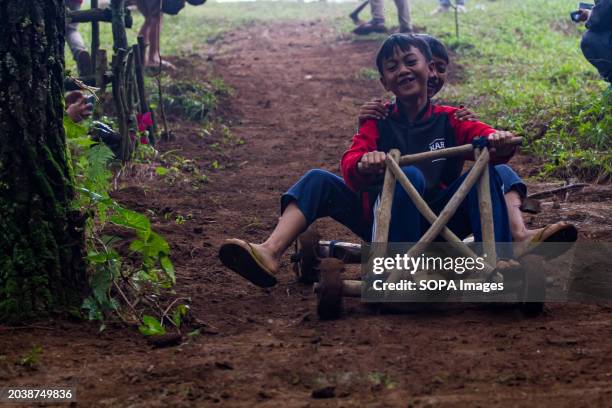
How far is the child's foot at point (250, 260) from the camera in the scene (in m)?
4.00

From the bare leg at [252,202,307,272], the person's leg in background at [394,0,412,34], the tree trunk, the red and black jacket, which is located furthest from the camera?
the person's leg in background at [394,0,412,34]

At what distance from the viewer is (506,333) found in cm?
334

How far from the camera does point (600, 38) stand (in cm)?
737

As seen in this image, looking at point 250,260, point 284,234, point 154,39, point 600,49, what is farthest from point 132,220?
point 154,39

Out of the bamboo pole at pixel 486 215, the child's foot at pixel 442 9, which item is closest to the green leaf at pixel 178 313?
the bamboo pole at pixel 486 215

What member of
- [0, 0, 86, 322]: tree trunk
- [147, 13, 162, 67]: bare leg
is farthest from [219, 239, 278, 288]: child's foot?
[147, 13, 162, 67]: bare leg

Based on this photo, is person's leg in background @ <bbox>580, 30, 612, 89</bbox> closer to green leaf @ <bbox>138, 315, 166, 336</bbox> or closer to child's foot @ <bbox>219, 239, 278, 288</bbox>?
child's foot @ <bbox>219, 239, 278, 288</bbox>

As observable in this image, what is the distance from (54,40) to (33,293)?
1.01 m

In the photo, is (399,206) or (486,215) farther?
(399,206)

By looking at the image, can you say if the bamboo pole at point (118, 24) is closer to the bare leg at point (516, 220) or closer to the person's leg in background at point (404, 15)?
the bare leg at point (516, 220)

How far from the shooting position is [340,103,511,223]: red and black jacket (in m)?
4.27

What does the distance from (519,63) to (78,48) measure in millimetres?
5629

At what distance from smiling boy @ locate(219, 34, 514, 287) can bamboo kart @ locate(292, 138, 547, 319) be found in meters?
0.07

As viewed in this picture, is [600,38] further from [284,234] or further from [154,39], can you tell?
[154,39]
